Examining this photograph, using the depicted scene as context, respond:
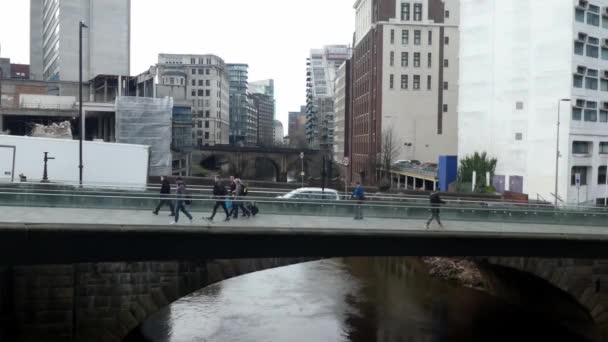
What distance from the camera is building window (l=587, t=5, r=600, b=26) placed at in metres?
45.5

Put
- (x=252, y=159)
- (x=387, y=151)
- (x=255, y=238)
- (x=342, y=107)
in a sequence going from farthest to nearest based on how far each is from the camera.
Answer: (x=342, y=107)
(x=252, y=159)
(x=387, y=151)
(x=255, y=238)

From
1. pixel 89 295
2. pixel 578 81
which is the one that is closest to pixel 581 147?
pixel 578 81

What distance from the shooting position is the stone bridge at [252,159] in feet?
328

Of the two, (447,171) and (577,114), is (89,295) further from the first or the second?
(447,171)

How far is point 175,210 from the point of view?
1725 cm

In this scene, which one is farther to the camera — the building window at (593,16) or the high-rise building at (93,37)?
the high-rise building at (93,37)

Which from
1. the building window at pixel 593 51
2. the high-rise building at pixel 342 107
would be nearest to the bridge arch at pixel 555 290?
the building window at pixel 593 51

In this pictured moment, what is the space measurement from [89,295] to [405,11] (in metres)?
67.3

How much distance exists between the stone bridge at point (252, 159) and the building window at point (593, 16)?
2257 inches

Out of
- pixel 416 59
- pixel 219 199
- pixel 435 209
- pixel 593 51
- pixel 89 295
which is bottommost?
pixel 89 295

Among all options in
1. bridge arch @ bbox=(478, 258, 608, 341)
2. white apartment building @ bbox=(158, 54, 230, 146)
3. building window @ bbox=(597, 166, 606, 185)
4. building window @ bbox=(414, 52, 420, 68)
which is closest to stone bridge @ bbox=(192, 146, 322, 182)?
building window @ bbox=(414, 52, 420, 68)

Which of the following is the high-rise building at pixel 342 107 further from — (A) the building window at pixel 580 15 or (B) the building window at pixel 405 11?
(A) the building window at pixel 580 15

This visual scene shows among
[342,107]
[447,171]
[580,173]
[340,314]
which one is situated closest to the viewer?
[340,314]

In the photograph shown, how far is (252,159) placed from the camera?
100688mm
